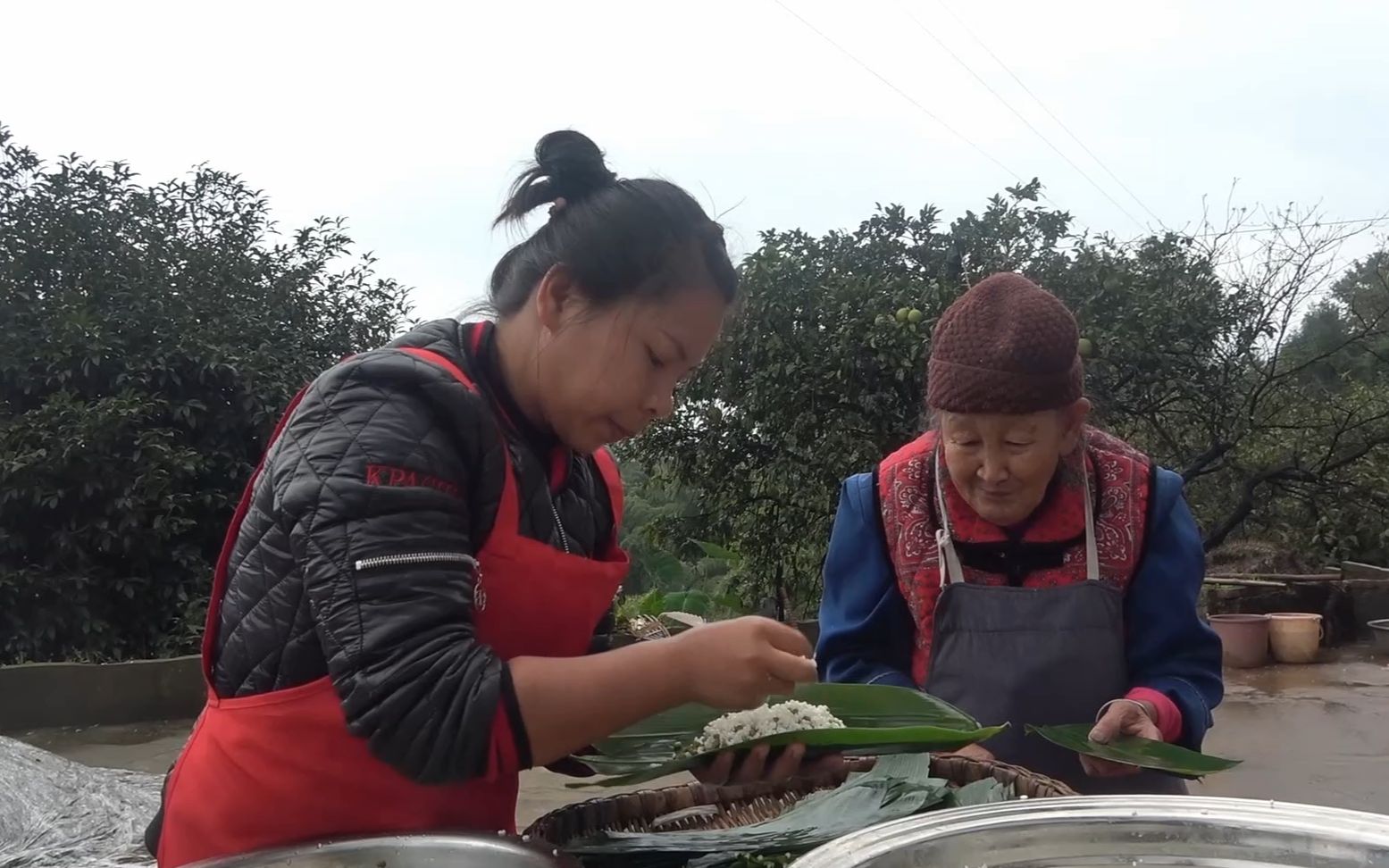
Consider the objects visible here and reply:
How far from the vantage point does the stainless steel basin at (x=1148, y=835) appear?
82 cm

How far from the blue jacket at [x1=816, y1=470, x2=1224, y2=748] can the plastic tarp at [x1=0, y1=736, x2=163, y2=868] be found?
153 cm

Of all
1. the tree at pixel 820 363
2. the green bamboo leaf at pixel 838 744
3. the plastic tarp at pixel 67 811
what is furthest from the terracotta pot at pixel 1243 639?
the green bamboo leaf at pixel 838 744

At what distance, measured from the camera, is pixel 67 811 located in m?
3.05

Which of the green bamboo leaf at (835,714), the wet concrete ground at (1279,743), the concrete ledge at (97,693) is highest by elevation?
the green bamboo leaf at (835,714)

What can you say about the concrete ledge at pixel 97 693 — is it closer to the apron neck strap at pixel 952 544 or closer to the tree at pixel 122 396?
the tree at pixel 122 396

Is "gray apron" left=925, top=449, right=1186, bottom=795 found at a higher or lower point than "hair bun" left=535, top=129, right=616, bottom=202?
lower

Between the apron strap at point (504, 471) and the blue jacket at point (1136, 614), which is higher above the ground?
the apron strap at point (504, 471)

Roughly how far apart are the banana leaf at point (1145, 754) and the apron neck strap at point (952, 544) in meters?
0.28

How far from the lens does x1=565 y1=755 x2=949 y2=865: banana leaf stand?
48.9 inches

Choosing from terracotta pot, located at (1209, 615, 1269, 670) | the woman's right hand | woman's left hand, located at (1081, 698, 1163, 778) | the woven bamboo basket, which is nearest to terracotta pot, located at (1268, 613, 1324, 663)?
terracotta pot, located at (1209, 615, 1269, 670)

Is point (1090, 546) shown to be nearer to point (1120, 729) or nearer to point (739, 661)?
point (1120, 729)

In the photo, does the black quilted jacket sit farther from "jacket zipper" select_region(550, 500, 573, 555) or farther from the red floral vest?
the red floral vest

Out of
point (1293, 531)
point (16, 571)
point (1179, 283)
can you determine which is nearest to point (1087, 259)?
point (1179, 283)

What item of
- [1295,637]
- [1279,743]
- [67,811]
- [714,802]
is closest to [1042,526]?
[714,802]
